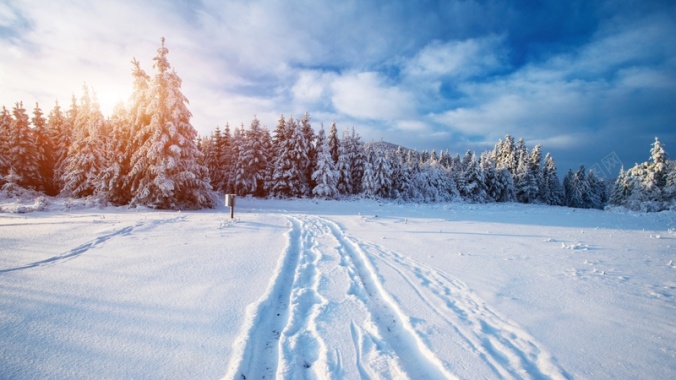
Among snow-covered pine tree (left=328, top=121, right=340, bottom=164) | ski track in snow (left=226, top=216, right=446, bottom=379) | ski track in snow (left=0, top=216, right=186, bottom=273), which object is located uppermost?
snow-covered pine tree (left=328, top=121, right=340, bottom=164)

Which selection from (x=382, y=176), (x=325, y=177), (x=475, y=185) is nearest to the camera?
(x=325, y=177)

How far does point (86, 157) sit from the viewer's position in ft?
76.8

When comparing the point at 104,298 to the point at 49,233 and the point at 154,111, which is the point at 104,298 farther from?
the point at 154,111

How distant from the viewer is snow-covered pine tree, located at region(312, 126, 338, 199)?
3300cm

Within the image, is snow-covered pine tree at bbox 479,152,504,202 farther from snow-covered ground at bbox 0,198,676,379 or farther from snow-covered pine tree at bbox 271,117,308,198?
snow-covered ground at bbox 0,198,676,379

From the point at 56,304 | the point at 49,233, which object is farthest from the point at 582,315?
the point at 49,233

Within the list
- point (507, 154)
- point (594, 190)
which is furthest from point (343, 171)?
point (594, 190)

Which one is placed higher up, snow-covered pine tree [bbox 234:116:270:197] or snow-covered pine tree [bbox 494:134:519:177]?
snow-covered pine tree [bbox 494:134:519:177]

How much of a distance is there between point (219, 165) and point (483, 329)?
4208 cm

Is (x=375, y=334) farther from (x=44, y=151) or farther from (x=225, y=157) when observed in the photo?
(x=44, y=151)

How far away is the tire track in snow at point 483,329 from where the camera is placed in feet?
9.38

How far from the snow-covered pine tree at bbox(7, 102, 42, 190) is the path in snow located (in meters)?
36.6

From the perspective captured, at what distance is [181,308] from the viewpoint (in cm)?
382

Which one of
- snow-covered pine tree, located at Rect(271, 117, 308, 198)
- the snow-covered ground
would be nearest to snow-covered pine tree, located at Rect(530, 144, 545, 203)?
snow-covered pine tree, located at Rect(271, 117, 308, 198)
